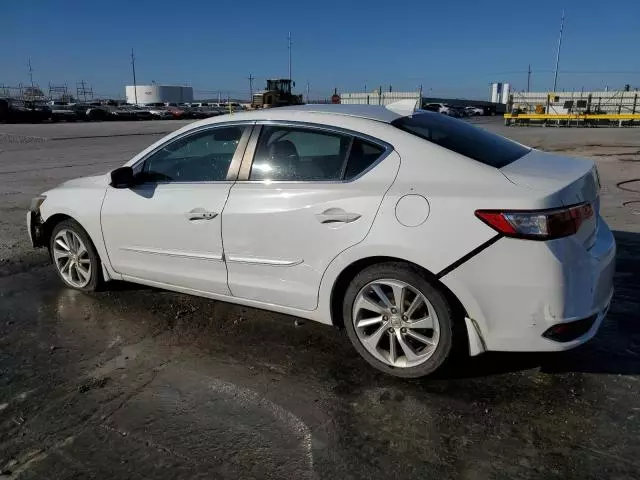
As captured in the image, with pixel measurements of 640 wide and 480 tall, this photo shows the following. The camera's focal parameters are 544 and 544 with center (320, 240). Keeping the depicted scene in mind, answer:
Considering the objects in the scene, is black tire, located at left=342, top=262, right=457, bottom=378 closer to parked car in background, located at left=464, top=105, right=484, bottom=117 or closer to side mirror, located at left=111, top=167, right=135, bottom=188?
side mirror, located at left=111, top=167, right=135, bottom=188

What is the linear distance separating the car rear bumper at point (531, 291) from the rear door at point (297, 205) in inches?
27.6

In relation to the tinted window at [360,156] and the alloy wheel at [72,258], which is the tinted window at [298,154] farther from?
the alloy wheel at [72,258]

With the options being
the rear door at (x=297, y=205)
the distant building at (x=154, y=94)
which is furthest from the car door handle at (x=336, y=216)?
the distant building at (x=154, y=94)

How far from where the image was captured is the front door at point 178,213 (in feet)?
12.5

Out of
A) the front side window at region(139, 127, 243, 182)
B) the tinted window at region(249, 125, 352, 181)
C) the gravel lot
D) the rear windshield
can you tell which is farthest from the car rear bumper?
the front side window at region(139, 127, 243, 182)

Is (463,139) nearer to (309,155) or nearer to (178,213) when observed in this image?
(309,155)

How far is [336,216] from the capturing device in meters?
3.27

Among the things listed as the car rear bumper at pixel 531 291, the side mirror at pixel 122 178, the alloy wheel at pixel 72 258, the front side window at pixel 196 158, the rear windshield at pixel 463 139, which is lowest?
the alloy wheel at pixel 72 258

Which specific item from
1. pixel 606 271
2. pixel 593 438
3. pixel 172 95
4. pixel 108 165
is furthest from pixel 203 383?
pixel 172 95

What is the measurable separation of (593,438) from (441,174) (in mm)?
1563

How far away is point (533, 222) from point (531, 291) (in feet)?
1.18

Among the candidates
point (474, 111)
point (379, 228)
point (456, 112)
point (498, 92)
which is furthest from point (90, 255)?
point (498, 92)

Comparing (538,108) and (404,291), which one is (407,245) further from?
(538,108)

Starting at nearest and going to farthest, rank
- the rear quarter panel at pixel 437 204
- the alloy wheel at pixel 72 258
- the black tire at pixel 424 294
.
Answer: the rear quarter panel at pixel 437 204 → the black tire at pixel 424 294 → the alloy wheel at pixel 72 258
